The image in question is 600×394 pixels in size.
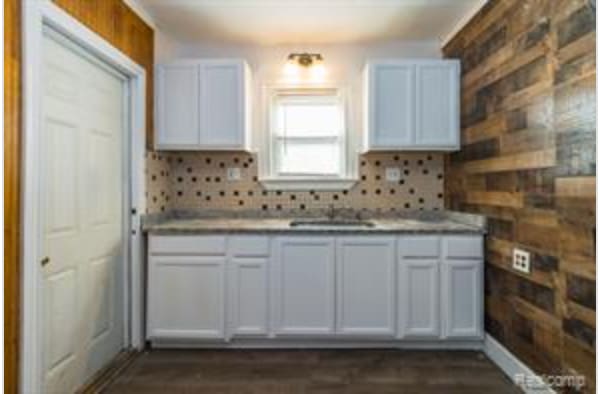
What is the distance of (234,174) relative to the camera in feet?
12.7

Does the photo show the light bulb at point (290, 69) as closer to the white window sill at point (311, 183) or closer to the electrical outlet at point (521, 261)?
the white window sill at point (311, 183)

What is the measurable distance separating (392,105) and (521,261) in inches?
57.9

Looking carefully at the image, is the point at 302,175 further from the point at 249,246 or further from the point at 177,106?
the point at 177,106

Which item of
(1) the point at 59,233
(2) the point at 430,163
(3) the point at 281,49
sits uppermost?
(3) the point at 281,49

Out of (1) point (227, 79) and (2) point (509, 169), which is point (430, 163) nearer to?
(2) point (509, 169)

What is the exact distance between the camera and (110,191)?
300 cm

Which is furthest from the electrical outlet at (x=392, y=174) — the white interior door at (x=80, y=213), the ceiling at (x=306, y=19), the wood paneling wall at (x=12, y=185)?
the wood paneling wall at (x=12, y=185)

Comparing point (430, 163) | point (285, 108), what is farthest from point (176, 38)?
point (430, 163)

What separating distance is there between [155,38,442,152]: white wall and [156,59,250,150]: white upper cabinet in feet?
1.32

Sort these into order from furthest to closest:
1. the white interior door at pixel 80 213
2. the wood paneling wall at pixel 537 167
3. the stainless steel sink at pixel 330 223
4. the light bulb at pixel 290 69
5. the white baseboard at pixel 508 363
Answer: the light bulb at pixel 290 69 < the stainless steel sink at pixel 330 223 < the white baseboard at pixel 508 363 < the white interior door at pixel 80 213 < the wood paneling wall at pixel 537 167

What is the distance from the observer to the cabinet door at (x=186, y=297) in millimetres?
3182

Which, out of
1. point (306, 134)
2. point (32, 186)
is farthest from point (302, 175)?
point (32, 186)

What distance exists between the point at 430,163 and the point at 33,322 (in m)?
3.00

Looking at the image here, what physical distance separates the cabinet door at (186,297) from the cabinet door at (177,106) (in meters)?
0.89
